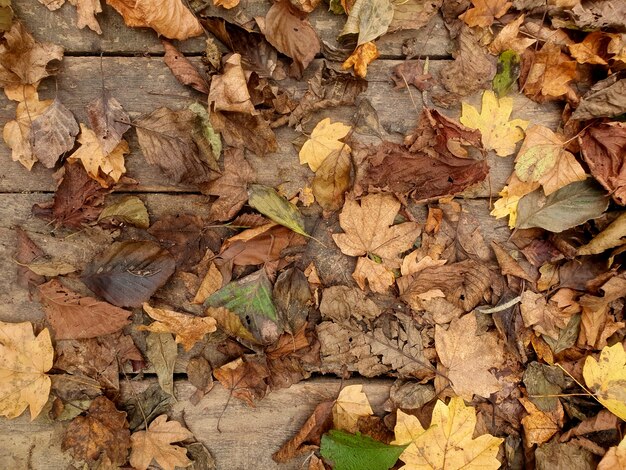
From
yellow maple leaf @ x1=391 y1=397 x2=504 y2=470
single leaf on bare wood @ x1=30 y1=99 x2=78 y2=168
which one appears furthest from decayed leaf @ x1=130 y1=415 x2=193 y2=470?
single leaf on bare wood @ x1=30 y1=99 x2=78 y2=168

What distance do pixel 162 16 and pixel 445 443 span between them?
1.84 meters

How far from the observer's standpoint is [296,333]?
70.0 inches

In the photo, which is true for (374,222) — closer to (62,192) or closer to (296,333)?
(296,333)

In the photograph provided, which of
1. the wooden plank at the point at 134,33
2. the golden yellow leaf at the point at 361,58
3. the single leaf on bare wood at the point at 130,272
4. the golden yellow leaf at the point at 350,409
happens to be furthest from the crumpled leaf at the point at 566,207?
the single leaf on bare wood at the point at 130,272

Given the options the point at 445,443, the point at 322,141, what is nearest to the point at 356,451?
the point at 445,443

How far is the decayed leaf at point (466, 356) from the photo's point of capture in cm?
179

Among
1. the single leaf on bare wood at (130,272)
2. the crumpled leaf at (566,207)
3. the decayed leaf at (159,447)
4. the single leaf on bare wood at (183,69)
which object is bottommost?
the decayed leaf at (159,447)

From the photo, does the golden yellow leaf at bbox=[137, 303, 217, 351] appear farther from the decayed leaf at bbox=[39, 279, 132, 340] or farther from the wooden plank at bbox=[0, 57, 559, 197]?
the wooden plank at bbox=[0, 57, 559, 197]

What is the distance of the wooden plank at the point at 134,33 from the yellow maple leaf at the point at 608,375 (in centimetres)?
128

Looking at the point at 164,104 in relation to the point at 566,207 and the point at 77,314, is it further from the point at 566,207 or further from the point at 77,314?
the point at 566,207

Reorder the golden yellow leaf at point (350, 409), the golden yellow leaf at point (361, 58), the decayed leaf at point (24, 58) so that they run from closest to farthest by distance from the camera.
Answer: the decayed leaf at point (24, 58) < the golden yellow leaf at point (361, 58) < the golden yellow leaf at point (350, 409)

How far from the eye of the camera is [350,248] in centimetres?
177

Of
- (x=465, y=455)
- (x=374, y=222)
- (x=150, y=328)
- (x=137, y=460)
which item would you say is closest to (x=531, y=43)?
(x=374, y=222)

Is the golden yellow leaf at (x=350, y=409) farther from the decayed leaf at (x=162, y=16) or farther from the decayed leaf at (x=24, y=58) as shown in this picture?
the decayed leaf at (x=24, y=58)
